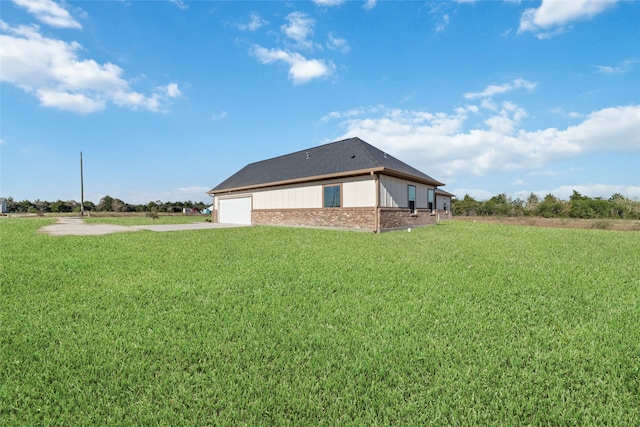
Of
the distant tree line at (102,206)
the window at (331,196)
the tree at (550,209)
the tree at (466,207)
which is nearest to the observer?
the window at (331,196)

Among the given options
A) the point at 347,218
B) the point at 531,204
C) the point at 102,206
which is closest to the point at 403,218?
the point at 347,218

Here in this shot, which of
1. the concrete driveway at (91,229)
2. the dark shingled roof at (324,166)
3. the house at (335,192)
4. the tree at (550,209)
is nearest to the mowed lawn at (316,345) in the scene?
the concrete driveway at (91,229)

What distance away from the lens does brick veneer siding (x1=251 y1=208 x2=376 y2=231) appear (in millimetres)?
13789

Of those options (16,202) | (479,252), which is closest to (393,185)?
(479,252)

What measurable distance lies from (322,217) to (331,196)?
1309mm

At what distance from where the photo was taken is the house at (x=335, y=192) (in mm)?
13891

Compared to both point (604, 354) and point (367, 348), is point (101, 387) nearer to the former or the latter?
point (367, 348)

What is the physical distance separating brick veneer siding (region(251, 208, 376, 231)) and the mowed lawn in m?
7.66

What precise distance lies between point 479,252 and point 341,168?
862cm

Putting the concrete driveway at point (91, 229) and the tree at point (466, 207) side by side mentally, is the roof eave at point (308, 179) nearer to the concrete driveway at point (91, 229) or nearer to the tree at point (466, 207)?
the concrete driveway at point (91, 229)

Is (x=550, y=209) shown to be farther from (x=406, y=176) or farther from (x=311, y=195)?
(x=311, y=195)

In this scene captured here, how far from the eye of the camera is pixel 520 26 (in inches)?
441

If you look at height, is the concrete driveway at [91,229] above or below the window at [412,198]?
below

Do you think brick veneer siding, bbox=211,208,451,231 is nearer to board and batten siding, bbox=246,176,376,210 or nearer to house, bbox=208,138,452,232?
house, bbox=208,138,452,232
